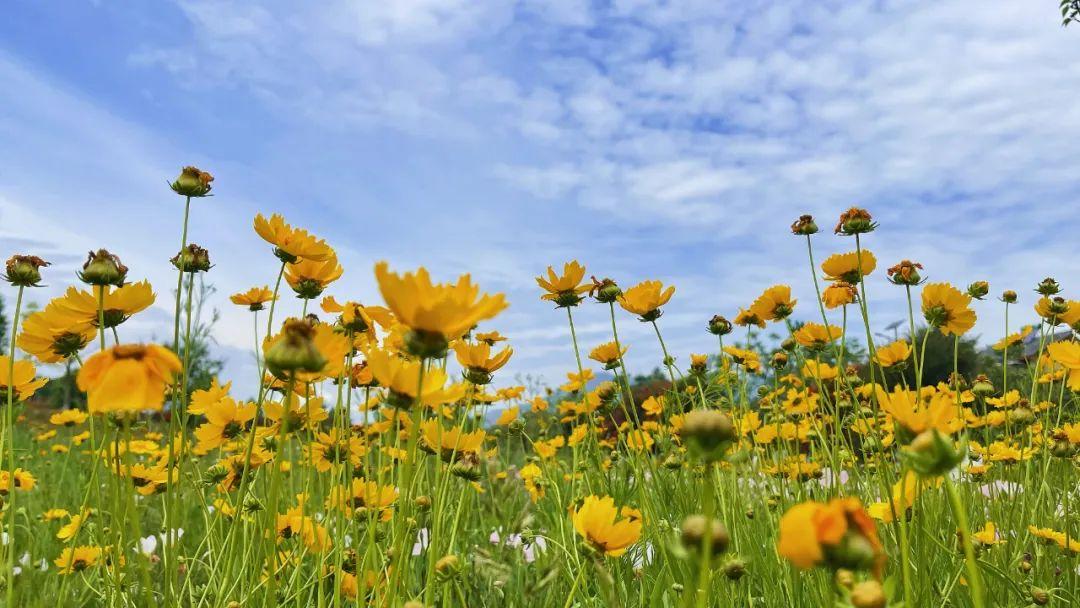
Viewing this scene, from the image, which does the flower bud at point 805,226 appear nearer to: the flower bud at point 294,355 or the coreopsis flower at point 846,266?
the coreopsis flower at point 846,266

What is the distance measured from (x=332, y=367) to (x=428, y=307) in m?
0.27

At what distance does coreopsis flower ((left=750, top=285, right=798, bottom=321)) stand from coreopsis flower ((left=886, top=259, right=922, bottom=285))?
11.2 inches

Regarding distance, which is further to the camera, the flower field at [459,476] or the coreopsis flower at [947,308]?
the coreopsis flower at [947,308]

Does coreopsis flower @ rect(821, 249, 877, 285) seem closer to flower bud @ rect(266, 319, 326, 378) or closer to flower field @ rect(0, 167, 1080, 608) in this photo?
flower field @ rect(0, 167, 1080, 608)

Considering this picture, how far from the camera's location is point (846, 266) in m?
1.59

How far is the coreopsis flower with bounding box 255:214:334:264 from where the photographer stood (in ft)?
3.79

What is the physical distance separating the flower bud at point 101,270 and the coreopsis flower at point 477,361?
525mm

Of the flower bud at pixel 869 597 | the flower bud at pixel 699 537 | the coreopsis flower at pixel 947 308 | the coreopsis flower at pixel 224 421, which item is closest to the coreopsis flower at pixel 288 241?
the coreopsis flower at pixel 224 421

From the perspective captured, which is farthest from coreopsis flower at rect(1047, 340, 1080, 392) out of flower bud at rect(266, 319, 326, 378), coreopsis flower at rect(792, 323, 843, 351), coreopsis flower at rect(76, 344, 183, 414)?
coreopsis flower at rect(76, 344, 183, 414)

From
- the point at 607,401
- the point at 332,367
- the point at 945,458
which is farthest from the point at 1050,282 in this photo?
the point at 332,367

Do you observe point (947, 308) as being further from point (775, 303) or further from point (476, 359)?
point (476, 359)

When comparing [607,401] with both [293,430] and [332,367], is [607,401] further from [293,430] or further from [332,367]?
[332,367]

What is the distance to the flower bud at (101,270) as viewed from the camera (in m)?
1.00

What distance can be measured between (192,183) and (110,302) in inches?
10.8
